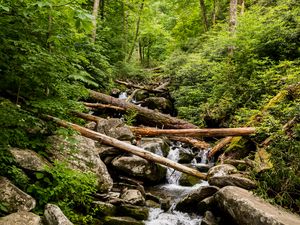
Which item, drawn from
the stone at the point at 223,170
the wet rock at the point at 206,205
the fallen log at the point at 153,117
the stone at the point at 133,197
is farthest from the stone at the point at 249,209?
the fallen log at the point at 153,117

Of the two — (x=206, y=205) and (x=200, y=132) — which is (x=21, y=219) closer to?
(x=206, y=205)

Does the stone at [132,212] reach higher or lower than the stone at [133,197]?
lower

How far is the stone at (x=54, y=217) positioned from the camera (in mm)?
3809

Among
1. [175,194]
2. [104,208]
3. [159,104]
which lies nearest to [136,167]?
[175,194]

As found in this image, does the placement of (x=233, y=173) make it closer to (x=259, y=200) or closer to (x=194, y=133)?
(x=259, y=200)

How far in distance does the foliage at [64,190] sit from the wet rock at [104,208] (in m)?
0.22

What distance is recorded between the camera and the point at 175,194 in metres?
7.14

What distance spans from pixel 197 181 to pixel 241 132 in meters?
1.82

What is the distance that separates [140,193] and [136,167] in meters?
1.03

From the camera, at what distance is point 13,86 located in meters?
5.03

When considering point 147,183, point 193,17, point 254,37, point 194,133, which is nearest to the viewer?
point 147,183

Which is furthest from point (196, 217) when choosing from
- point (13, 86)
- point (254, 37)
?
point (254, 37)

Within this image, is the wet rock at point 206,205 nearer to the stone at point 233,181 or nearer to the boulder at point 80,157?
the stone at point 233,181

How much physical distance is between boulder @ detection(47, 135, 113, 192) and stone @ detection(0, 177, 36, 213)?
1.33 m
